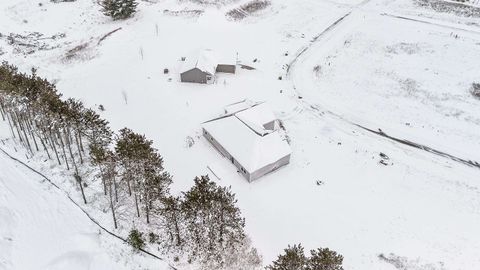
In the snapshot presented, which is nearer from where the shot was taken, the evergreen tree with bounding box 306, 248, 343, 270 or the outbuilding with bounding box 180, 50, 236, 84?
the evergreen tree with bounding box 306, 248, 343, 270

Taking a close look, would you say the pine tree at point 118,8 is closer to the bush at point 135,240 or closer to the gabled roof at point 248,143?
the gabled roof at point 248,143

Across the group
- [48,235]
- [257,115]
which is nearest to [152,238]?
[48,235]

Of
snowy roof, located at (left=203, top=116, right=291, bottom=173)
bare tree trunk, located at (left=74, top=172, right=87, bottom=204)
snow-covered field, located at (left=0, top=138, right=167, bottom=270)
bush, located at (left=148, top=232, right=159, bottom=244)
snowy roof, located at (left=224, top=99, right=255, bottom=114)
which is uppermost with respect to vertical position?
snowy roof, located at (left=224, top=99, right=255, bottom=114)

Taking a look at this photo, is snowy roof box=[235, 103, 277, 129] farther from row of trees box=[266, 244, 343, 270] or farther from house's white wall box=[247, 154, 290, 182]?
row of trees box=[266, 244, 343, 270]

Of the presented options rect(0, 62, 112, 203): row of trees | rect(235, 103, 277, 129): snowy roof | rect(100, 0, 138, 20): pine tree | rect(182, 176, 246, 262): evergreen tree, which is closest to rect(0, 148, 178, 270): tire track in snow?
rect(0, 62, 112, 203): row of trees

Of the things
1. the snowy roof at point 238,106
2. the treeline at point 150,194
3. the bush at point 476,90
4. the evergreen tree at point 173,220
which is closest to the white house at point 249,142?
the snowy roof at point 238,106

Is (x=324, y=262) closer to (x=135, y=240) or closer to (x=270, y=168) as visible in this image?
(x=135, y=240)
